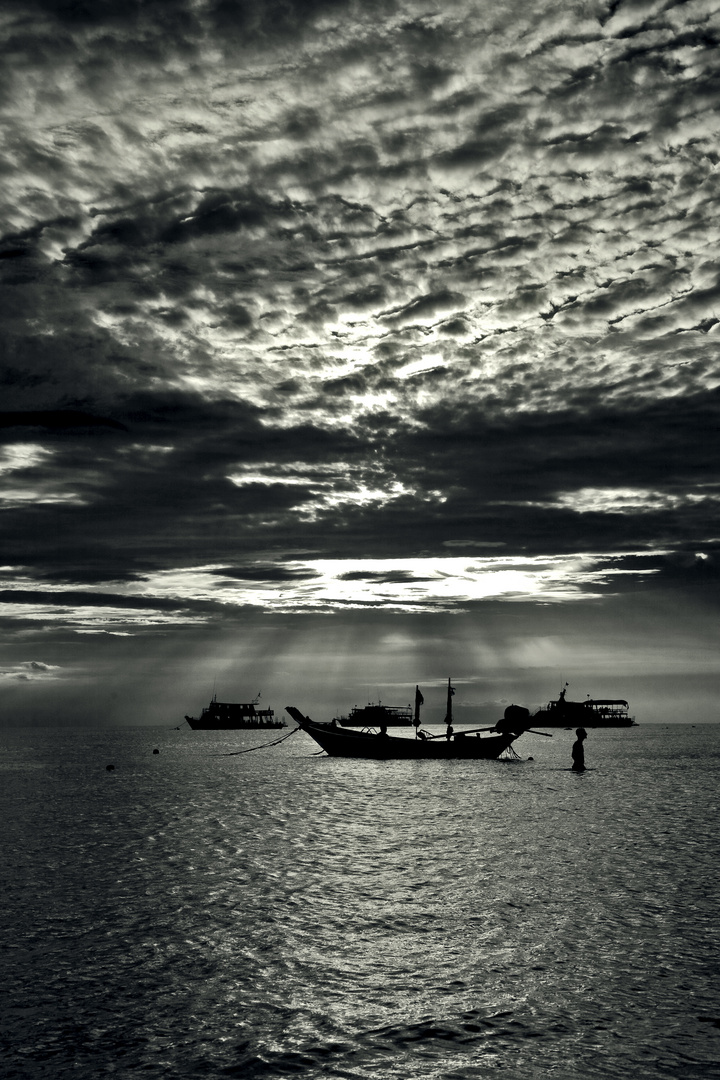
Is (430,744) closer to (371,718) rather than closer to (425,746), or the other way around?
(425,746)

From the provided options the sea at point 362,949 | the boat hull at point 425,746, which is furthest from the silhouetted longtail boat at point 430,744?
the sea at point 362,949

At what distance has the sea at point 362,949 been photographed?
461 inches

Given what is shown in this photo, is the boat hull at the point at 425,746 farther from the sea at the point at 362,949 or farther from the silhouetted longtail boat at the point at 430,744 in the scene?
the sea at the point at 362,949

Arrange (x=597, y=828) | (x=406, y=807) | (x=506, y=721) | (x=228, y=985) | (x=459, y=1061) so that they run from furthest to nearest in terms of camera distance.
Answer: (x=506, y=721) < (x=406, y=807) < (x=597, y=828) < (x=228, y=985) < (x=459, y=1061)

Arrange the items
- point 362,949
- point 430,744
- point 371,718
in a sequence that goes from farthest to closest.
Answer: point 371,718 → point 430,744 → point 362,949

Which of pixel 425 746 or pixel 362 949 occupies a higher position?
pixel 425 746

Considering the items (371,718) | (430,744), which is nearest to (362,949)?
(430,744)

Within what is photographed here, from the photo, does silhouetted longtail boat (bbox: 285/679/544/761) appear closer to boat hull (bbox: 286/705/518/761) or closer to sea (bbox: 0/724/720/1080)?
boat hull (bbox: 286/705/518/761)

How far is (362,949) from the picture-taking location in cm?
1686

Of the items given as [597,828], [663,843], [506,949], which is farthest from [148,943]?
[597,828]

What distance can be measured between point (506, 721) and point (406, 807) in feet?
125

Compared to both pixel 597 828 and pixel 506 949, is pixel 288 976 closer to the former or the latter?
pixel 506 949

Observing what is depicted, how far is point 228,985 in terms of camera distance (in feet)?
49.1

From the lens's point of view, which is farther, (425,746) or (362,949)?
(425,746)
